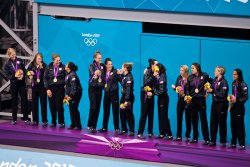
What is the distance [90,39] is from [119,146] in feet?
9.90

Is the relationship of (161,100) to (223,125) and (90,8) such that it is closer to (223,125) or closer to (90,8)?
(223,125)

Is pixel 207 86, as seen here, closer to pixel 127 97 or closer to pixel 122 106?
pixel 127 97

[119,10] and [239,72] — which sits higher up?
[119,10]

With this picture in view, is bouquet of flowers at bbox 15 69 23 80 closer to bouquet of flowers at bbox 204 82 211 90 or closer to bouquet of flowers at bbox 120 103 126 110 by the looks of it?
bouquet of flowers at bbox 120 103 126 110

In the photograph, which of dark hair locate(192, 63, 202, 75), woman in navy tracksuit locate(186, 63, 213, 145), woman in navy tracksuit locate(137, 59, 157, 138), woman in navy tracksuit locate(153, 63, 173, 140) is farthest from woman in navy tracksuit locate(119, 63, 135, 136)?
dark hair locate(192, 63, 202, 75)

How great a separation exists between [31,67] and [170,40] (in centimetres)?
340

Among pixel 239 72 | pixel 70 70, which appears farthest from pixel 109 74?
pixel 239 72

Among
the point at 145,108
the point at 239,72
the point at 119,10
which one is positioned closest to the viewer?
the point at 239,72

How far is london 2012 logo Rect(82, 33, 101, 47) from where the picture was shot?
698 inches

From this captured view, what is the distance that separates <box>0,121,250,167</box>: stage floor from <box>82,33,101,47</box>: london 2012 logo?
221 cm

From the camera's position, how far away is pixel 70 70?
54.8 ft

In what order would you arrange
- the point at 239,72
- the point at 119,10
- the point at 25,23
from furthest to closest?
the point at 25,23 → the point at 119,10 → the point at 239,72

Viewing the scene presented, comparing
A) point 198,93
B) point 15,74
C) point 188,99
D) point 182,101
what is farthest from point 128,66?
point 15,74

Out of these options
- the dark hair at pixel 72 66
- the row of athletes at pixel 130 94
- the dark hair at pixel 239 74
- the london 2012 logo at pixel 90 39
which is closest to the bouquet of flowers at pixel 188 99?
the row of athletes at pixel 130 94
